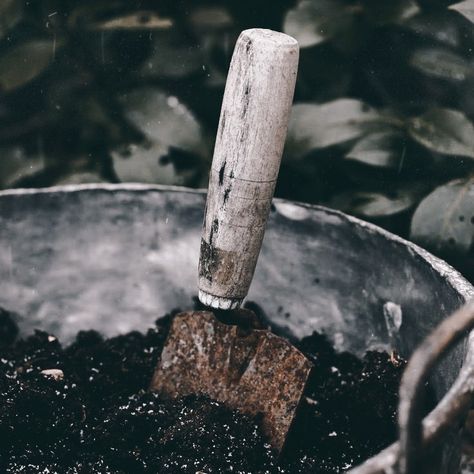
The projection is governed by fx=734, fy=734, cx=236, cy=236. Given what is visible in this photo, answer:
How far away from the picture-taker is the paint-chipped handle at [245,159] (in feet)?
2.94

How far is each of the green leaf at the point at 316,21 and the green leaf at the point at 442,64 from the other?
144 mm

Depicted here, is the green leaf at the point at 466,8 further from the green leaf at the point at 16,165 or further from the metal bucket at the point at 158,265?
the green leaf at the point at 16,165

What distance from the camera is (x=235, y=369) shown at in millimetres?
1084

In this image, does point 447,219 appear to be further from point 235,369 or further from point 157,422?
point 157,422

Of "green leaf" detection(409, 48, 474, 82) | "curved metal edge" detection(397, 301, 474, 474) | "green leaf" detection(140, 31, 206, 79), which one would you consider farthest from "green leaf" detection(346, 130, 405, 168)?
"curved metal edge" detection(397, 301, 474, 474)

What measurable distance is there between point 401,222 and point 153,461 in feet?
2.14

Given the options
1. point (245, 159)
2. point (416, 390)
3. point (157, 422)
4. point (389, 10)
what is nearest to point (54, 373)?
point (157, 422)

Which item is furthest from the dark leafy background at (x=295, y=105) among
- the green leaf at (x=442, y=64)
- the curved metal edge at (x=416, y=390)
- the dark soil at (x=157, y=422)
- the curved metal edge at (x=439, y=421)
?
the curved metal edge at (x=416, y=390)

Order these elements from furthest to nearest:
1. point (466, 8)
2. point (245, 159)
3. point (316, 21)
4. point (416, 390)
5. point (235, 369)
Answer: point (316, 21), point (466, 8), point (235, 369), point (245, 159), point (416, 390)

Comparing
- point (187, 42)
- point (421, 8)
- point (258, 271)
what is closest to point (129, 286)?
point (258, 271)

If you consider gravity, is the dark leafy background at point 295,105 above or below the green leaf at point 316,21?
below

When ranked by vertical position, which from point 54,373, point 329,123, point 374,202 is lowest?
point 54,373

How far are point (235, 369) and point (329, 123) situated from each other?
1.67 feet

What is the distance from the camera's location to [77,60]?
1407 mm
